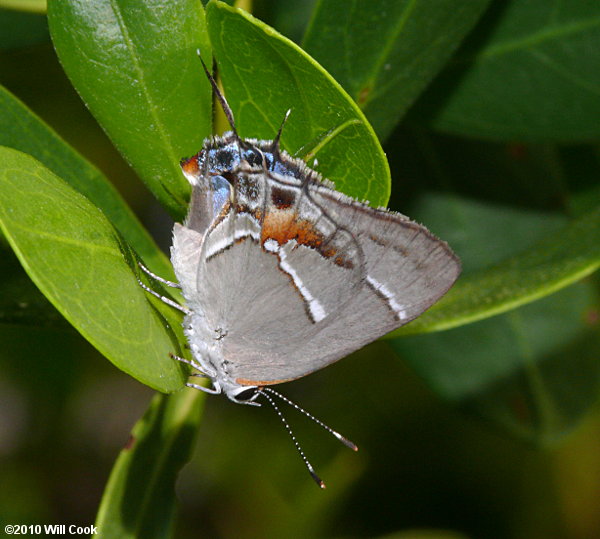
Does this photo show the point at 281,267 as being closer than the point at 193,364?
No

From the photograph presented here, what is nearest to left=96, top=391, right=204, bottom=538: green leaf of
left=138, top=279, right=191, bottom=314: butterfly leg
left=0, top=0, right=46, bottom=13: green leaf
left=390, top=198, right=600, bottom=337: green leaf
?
left=138, top=279, right=191, bottom=314: butterfly leg

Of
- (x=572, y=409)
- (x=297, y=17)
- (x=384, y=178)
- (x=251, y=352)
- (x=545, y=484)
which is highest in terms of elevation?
(x=297, y=17)

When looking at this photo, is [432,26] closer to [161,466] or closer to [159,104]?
[159,104]

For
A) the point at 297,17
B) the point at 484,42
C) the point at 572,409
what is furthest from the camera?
the point at 572,409

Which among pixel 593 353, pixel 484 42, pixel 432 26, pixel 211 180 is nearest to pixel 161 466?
pixel 211 180

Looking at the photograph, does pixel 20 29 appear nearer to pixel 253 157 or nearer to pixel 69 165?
pixel 69 165

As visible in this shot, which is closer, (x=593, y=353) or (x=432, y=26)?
(x=432, y=26)

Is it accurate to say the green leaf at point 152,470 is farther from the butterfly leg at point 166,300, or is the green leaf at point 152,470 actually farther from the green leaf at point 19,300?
the green leaf at point 19,300

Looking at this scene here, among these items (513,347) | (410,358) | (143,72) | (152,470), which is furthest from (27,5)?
(513,347)
